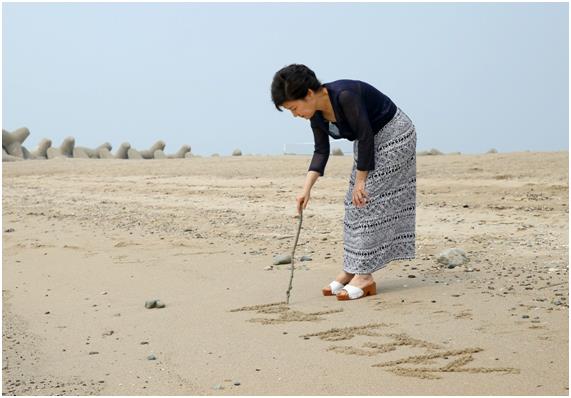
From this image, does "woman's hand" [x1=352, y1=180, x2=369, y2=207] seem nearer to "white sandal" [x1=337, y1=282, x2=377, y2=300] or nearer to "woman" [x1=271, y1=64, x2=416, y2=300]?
"woman" [x1=271, y1=64, x2=416, y2=300]

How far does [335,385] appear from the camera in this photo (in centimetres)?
395

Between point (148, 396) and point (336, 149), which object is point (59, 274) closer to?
point (148, 396)

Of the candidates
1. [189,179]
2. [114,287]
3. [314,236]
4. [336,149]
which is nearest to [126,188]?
[189,179]

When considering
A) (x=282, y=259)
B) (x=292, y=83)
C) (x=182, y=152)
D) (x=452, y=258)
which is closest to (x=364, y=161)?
(x=292, y=83)

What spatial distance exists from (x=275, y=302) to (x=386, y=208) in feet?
2.78

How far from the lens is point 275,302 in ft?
18.4

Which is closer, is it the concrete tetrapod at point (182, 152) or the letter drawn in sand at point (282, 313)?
the letter drawn in sand at point (282, 313)

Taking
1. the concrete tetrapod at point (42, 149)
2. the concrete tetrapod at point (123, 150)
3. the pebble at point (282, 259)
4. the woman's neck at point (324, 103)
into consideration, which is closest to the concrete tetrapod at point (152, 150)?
the concrete tetrapod at point (123, 150)

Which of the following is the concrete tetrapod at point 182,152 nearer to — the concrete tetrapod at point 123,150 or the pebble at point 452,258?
the concrete tetrapod at point 123,150

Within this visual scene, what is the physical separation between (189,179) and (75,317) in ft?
28.7

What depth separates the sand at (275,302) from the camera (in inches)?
163

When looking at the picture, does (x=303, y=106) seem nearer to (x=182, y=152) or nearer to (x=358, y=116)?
(x=358, y=116)

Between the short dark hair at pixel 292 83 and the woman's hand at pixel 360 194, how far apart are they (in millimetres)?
644

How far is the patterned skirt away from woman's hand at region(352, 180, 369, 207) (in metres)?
0.04
